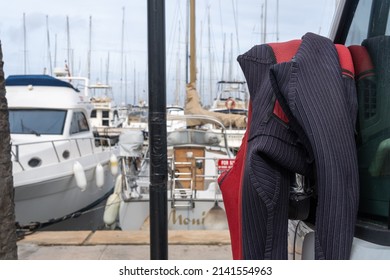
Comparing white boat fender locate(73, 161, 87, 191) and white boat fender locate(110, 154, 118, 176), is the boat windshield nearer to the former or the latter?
white boat fender locate(73, 161, 87, 191)

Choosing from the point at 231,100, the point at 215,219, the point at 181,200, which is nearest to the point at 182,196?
the point at 181,200

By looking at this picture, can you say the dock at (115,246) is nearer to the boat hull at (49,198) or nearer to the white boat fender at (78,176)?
the boat hull at (49,198)

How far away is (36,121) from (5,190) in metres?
6.92

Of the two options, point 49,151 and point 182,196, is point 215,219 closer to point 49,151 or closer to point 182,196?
point 182,196

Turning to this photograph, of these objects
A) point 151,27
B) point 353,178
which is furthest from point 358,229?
point 151,27

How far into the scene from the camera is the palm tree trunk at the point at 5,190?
1940 mm

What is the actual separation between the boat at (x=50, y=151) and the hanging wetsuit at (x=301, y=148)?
5873 millimetres

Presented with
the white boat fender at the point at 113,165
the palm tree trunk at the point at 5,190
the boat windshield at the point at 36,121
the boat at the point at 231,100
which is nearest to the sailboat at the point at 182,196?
the boat windshield at the point at 36,121

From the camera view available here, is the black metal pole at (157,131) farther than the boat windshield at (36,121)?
No

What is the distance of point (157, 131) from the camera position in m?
→ 2.17

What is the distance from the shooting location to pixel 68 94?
877cm

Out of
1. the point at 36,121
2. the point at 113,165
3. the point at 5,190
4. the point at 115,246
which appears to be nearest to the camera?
the point at 5,190

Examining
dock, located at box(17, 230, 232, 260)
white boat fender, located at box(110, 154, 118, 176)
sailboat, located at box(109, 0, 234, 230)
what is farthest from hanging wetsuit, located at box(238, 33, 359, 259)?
white boat fender, located at box(110, 154, 118, 176)

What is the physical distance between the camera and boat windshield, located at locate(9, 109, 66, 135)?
8156 mm
